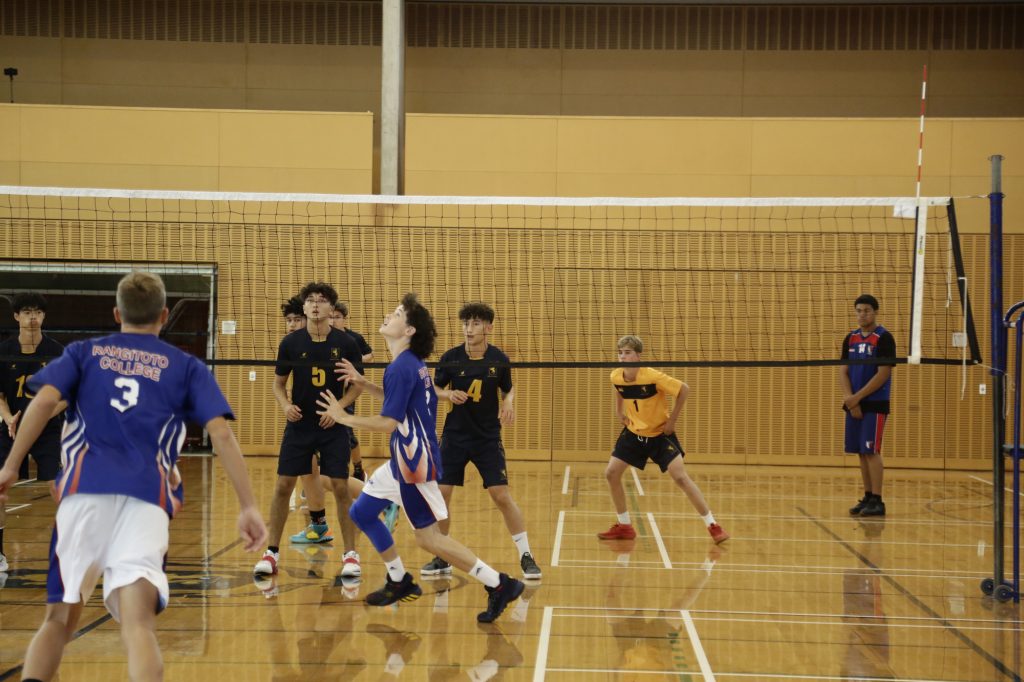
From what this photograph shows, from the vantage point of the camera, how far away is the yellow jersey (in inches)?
298

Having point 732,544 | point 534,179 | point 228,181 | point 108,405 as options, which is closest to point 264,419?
point 228,181

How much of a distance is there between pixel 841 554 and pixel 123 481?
566cm

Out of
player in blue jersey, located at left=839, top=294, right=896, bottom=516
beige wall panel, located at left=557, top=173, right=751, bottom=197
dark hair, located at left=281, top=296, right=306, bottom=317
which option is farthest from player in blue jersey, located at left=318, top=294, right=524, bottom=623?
beige wall panel, located at left=557, top=173, right=751, bottom=197

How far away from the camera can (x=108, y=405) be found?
307 centimetres

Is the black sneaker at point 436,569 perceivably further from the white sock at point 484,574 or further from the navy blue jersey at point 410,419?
the navy blue jersey at point 410,419

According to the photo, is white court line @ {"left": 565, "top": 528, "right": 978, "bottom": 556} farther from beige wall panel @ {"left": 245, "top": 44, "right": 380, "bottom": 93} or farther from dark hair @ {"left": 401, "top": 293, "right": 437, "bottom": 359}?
beige wall panel @ {"left": 245, "top": 44, "right": 380, "bottom": 93}

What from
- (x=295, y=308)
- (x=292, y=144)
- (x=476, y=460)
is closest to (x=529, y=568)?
(x=476, y=460)

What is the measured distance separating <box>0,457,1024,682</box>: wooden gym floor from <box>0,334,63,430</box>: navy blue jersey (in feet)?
3.41

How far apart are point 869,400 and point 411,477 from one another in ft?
18.2

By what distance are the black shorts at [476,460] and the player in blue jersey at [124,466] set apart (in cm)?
312

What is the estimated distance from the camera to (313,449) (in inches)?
247

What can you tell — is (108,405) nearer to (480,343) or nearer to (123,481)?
(123,481)

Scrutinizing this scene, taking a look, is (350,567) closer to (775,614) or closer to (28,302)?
(775,614)

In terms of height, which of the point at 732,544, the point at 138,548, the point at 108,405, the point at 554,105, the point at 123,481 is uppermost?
the point at 554,105
